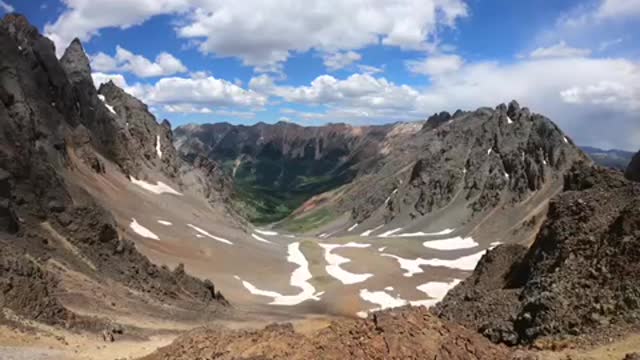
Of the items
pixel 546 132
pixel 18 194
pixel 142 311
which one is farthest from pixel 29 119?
pixel 546 132

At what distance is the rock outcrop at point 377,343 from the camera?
22453 mm

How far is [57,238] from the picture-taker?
172 ft

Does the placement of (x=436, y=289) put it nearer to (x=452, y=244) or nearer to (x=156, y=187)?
(x=452, y=244)

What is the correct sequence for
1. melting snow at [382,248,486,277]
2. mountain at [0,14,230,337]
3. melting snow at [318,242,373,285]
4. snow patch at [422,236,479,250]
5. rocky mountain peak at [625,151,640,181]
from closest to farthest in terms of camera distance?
mountain at [0,14,230,337]
rocky mountain peak at [625,151,640,181]
melting snow at [318,242,373,285]
melting snow at [382,248,486,277]
snow patch at [422,236,479,250]

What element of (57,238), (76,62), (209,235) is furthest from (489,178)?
(57,238)

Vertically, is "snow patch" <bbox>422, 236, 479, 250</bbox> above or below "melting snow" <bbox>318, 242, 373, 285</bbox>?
above

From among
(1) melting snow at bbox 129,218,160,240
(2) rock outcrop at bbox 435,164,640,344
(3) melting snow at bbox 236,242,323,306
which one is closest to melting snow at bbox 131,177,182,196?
(1) melting snow at bbox 129,218,160,240

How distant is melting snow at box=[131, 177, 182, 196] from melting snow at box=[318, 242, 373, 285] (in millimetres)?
33409

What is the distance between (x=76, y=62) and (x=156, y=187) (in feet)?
108

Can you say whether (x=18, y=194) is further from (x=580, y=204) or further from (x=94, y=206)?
(x=580, y=204)

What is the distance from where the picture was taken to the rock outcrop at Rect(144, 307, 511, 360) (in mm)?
22453

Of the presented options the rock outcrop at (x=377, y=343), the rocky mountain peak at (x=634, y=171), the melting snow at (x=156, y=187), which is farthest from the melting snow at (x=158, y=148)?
the rock outcrop at (x=377, y=343)

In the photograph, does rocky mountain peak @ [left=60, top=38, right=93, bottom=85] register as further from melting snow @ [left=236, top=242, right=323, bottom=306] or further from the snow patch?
the snow patch

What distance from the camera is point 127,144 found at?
451 feet
